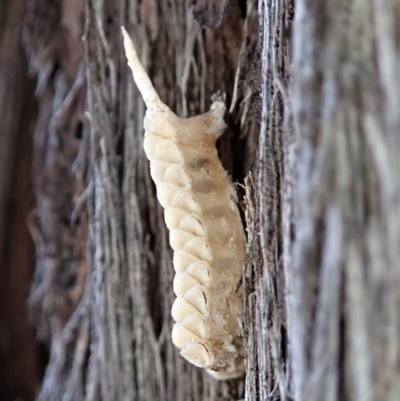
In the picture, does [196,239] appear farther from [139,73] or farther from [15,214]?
[15,214]

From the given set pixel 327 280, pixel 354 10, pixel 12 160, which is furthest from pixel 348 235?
pixel 12 160

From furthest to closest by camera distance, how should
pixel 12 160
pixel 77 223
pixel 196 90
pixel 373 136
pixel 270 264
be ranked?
pixel 12 160, pixel 77 223, pixel 196 90, pixel 270 264, pixel 373 136

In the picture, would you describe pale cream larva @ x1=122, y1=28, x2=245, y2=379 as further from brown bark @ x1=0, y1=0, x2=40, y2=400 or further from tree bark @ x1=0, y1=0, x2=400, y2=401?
brown bark @ x1=0, y1=0, x2=40, y2=400

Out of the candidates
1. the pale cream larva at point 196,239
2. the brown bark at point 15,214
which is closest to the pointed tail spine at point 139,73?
the pale cream larva at point 196,239

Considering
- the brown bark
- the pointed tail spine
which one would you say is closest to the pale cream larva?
the pointed tail spine

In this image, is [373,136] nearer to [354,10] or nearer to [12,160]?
[354,10]

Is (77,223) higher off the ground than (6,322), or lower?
higher
